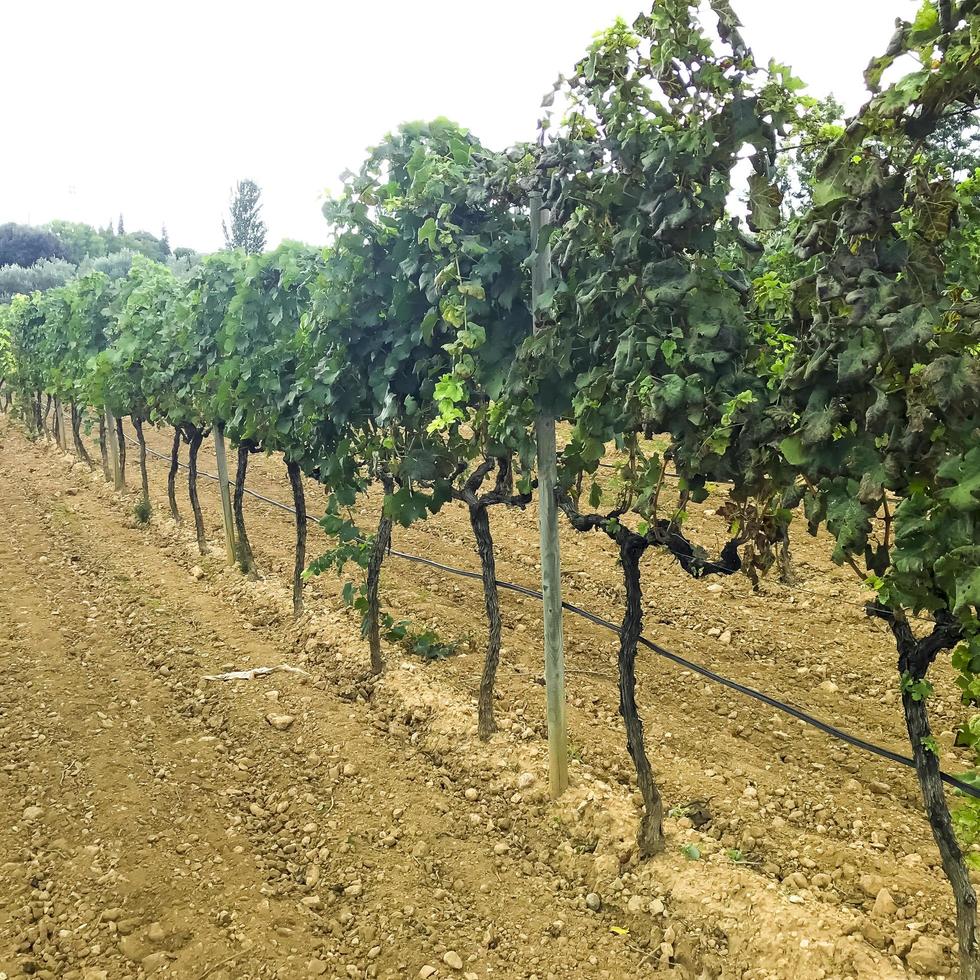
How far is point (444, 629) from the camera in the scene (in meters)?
6.63

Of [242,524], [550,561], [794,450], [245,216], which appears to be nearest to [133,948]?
[550,561]

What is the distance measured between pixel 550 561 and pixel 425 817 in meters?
1.48

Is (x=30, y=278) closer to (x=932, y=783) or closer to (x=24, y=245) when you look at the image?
(x=24, y=245)

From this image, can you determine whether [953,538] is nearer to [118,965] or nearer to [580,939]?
[580,939]

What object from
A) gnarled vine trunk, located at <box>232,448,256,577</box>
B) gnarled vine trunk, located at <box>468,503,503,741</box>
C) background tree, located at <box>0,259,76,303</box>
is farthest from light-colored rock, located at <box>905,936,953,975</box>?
background tree, located at <box>0,259,76,303</box>

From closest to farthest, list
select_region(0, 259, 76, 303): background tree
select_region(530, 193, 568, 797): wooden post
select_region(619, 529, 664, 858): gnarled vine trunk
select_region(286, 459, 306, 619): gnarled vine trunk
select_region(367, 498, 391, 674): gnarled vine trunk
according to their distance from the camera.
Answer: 1. select_region(619, 529, 664, 858): gnarled vine trunk
2. select_region(530, 193, 568, 797): wooden post
3. select_region(367, 498, 391, 674): gnarled vine trunk
4. select_region(286, 459, 306, 619): gnarled vine trunk
5. select_region(0, 259, 76, 303): background tree

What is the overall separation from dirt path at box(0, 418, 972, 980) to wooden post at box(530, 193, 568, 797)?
9.3 inches

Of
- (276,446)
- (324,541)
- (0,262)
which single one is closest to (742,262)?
(276,446)

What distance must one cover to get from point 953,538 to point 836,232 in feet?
3.04

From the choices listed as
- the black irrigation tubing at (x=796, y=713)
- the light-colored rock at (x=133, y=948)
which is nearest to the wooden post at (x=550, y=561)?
the black irrigation tubing at (x=796, y=713)

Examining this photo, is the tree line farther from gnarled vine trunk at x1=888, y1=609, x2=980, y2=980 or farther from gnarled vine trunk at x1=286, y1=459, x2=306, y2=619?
gnarled vine trunk at x1=286, y1=459, x2=306, y2=619

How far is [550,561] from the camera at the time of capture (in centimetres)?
405

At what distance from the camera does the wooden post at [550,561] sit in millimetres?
3771

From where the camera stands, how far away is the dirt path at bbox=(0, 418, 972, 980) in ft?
10.8
